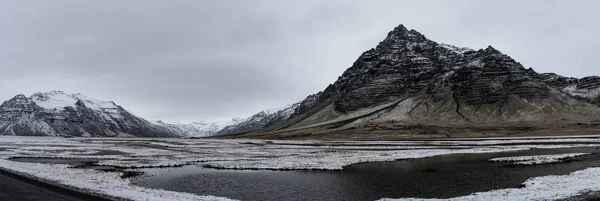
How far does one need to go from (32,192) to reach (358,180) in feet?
88.2

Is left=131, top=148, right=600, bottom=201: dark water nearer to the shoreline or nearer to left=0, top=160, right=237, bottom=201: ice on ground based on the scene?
left=0, top=160, right=237, bottom=201: ice on ground

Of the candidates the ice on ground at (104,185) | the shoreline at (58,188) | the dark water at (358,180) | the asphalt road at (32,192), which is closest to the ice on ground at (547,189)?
the dark water at (358,180)

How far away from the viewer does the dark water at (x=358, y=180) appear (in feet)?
101

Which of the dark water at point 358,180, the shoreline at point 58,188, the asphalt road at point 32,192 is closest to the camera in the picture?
the shoreline at point 58,188

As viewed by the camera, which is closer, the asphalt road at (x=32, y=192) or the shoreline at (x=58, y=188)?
the shoreline at (x=58, y=188)

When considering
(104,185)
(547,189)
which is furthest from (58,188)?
(547,189)

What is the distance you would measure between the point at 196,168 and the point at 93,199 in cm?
2310

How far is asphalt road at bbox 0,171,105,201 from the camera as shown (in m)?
28.4

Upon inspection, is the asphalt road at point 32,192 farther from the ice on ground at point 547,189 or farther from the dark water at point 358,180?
the ice on ground at point 547,189

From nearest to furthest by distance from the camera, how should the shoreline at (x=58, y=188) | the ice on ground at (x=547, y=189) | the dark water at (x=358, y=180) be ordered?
the ice on ground at (x=547, y=189) → the shoreline at (x=58, y=188) → the dark water at (x=358, y=180)

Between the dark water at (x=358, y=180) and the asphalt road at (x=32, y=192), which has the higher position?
the asphalt road at (x=32, y=192)

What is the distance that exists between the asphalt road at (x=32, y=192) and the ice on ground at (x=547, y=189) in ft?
73.5

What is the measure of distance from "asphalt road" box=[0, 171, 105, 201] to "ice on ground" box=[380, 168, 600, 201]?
2241 cm

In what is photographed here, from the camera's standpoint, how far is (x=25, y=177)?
1563 inches
